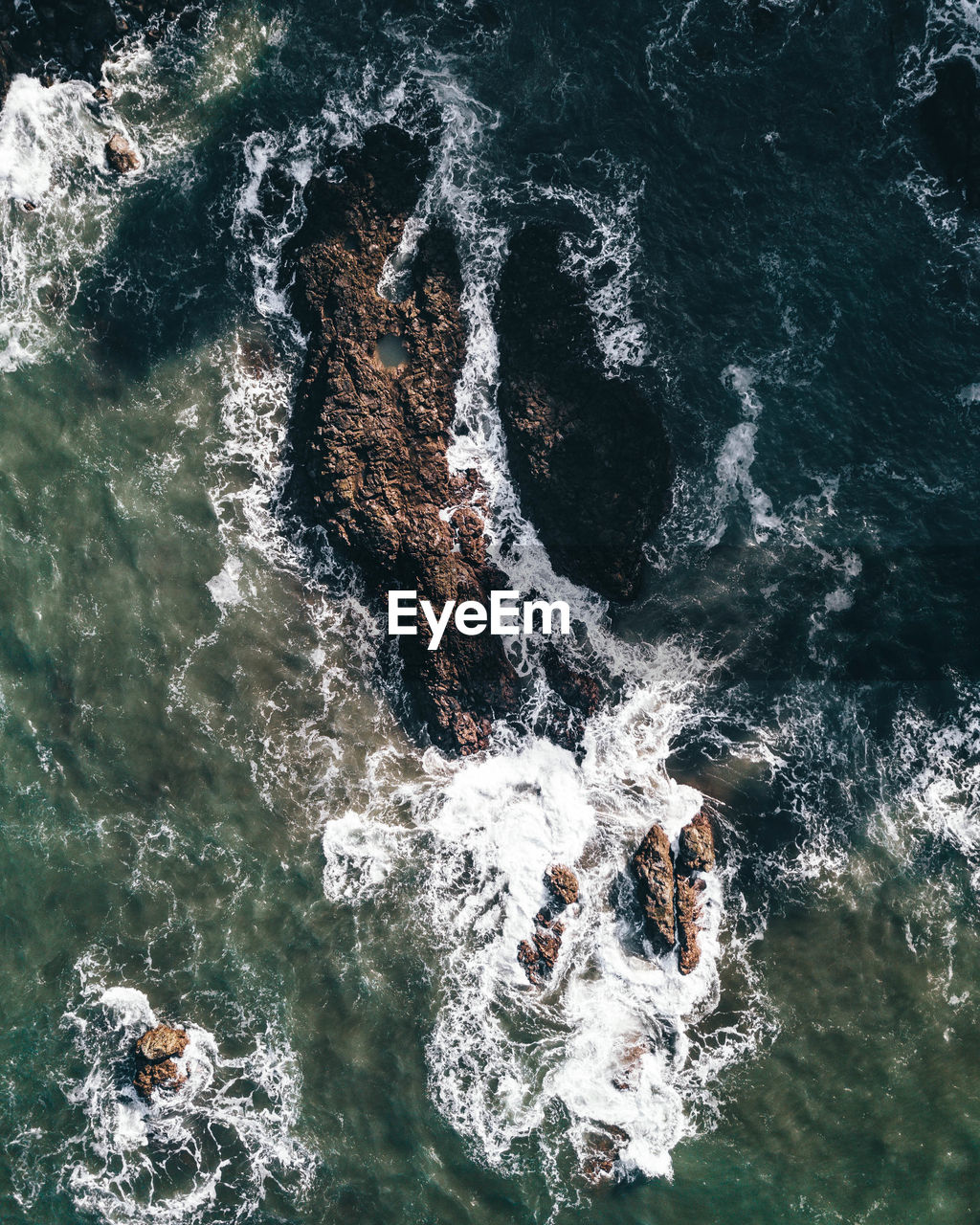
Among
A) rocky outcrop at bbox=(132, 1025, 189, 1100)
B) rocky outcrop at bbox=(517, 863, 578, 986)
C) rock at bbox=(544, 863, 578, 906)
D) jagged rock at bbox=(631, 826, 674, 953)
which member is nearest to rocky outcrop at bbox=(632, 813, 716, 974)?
jagged rock at bbox=(631, 826, 674, 953)

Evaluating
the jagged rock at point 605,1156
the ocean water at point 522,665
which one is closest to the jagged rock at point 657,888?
the ocean water at point 522,665

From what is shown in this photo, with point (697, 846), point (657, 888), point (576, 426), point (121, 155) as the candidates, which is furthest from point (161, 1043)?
point (121, 155)

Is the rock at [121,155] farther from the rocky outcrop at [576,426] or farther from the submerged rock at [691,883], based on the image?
the submerged rock at [691,883]

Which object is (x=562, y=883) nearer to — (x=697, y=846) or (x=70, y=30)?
(x=697, y=846)

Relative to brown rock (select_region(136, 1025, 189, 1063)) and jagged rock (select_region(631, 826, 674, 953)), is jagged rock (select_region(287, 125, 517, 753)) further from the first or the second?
brown rock (select_region(136, 1025, 189, 1063))

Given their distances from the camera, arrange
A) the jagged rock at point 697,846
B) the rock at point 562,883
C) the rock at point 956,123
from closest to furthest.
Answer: the rock at point 956,123
the jagged rock at point 697,846
the rock at point 562,883
